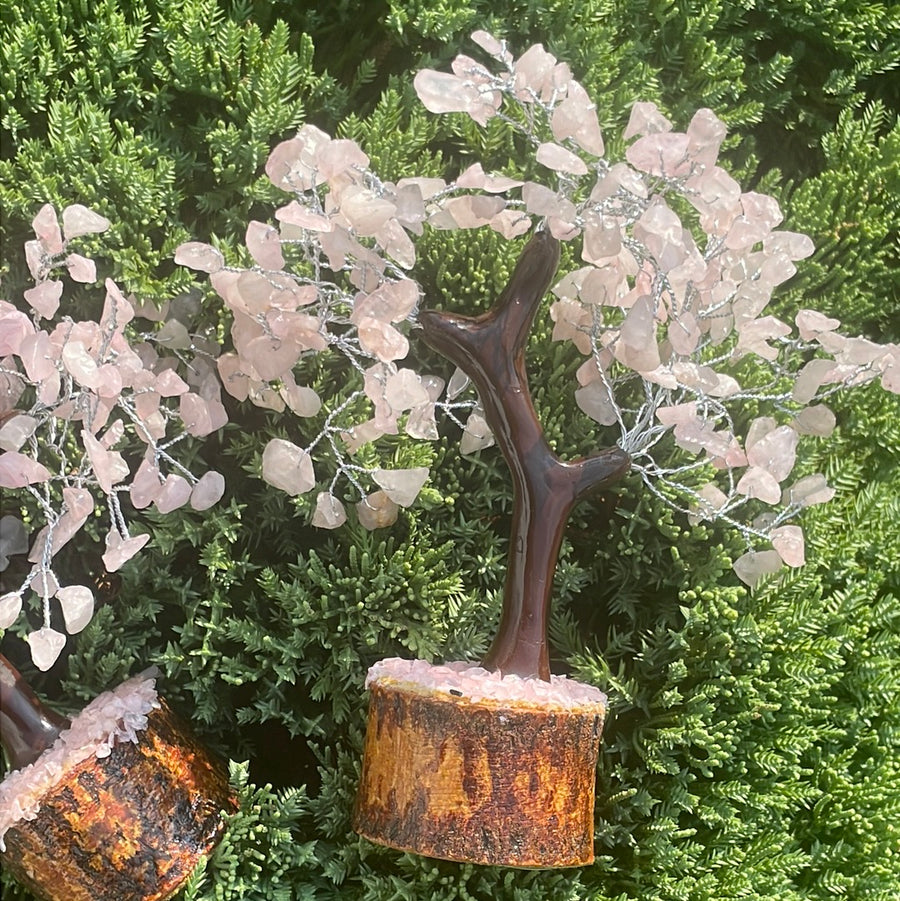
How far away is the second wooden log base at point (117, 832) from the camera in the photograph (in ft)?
2.85

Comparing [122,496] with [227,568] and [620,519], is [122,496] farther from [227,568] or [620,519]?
[620,519]

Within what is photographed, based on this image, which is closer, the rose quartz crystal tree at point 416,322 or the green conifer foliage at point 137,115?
the rose quartz crystal tree at point 416,322

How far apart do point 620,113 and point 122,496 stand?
745 millimetres

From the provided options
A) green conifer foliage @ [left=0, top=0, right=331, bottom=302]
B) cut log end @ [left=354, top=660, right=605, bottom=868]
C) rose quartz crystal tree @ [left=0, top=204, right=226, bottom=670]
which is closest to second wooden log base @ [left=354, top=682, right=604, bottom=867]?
cut log end @ [left=354, top=660, right=605, bottom=868]

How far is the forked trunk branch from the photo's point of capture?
2.87ft

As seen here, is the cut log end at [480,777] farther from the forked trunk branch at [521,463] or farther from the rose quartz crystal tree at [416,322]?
the rose quartz crystal tree at [416,322]

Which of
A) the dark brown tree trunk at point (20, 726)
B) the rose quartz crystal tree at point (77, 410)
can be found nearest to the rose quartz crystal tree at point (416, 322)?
the rose quartz crystal tree at point (77, 410)

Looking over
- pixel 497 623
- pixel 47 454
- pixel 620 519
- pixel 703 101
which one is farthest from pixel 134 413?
pixel 703 101

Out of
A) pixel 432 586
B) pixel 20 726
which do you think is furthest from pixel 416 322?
pixel 20 726

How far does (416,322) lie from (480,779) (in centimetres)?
45

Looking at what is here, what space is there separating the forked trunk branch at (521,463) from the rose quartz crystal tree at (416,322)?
0.13 feet

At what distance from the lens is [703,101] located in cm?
112

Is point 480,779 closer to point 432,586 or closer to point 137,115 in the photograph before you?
point 432,586

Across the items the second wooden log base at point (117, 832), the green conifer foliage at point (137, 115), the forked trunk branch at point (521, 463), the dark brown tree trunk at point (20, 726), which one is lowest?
the second wooden log base at point (117, 832)
